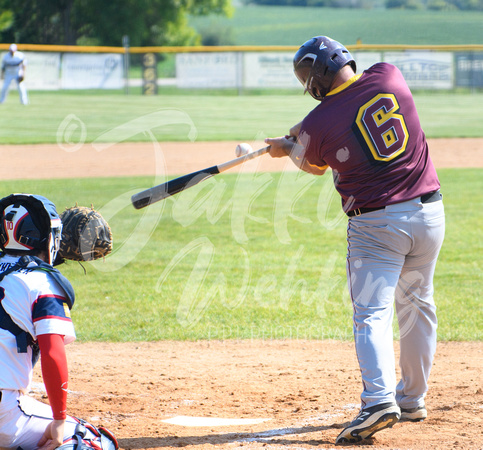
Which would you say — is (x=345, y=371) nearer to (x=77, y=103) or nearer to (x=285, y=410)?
(x=285, y=410)

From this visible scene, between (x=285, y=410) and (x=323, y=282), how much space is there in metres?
2.91

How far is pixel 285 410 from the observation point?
147 inches

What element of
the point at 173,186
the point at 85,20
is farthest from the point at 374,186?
the point at 85,20

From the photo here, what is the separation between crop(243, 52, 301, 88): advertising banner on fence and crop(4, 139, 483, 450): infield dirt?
83.1ft

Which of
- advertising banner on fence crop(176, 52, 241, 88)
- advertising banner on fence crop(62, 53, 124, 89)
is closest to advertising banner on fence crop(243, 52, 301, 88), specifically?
advertising banner on fence crop(176, 52, 241, 88)

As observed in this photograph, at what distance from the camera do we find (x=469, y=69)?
2875 cm

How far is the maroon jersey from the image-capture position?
317cm

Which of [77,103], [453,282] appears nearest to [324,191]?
[453,282]

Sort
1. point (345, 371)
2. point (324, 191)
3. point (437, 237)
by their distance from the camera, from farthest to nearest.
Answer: point (324, 191), point (345, 371), point (437, 237)

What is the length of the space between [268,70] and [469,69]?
8.69 metres

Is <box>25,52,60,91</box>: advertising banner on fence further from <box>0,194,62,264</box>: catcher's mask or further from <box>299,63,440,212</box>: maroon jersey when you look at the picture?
<box>0,194,62,264</box>: catcher's mask

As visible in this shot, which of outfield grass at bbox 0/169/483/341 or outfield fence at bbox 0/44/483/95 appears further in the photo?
outfield fence at bbox 0/44/483/95

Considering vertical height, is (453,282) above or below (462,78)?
below

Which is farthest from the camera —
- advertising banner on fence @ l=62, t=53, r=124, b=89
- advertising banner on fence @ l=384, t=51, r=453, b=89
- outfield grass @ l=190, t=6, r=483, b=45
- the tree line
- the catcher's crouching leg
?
the tree line
